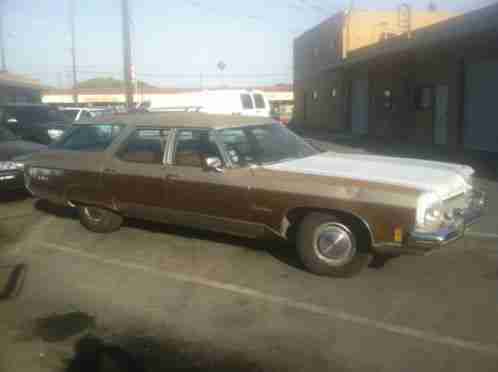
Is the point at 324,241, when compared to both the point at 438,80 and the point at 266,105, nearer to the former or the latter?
A: the point at 438,80

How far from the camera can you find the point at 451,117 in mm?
16297

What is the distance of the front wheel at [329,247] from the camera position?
5.08m

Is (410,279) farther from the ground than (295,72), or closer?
closer

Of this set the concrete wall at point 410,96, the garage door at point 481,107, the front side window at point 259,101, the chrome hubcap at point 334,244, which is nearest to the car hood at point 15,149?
the chrome hubcap at point 334,244

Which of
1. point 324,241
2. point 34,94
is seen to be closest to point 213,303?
point 324,241

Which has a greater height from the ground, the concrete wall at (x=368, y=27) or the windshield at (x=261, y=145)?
the concrete wall at (x=368, y=27)

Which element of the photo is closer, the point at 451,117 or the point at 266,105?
the point at 451,117

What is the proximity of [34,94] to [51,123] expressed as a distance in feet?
117

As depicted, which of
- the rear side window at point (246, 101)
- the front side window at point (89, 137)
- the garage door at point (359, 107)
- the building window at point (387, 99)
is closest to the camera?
the front side window at point (89, 137)

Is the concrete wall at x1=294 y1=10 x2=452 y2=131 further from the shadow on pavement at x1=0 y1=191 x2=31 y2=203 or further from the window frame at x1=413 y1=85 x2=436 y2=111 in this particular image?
the shadow on pavement at x1=0 y1=191 x2=31 y2=203

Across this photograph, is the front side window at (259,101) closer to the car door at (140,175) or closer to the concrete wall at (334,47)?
the concrete wall at (334,47)

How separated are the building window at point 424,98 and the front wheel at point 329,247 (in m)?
14.0

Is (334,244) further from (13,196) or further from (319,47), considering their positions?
(319,47)

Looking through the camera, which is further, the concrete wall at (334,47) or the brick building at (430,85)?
the concrete wall at (334,47)
